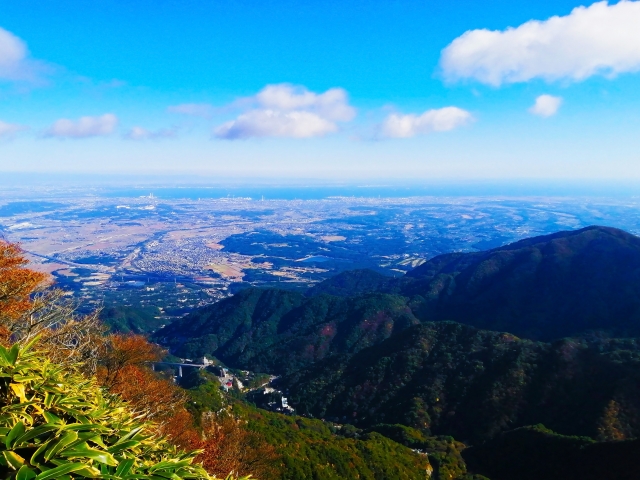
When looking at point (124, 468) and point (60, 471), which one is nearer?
point (60, 471)

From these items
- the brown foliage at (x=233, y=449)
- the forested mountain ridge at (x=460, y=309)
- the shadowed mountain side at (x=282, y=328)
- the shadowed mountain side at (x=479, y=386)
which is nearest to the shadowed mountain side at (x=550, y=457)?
the shadowed mountain side at (x=479, y=386)

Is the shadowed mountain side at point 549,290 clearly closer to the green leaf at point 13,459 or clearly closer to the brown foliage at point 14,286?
the brown foliage at point 14,286

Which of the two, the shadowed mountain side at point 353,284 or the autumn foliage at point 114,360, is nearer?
the autumn foliage at point 114,360

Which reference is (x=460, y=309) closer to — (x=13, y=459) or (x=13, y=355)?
(x=13, y=355)

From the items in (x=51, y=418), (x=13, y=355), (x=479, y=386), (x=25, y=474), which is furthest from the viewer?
(x=479, y=386)

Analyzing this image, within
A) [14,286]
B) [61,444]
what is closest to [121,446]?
[61,444]

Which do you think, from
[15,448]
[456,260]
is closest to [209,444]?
[15,448]

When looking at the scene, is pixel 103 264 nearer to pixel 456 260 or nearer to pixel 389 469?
pixel 456 260
